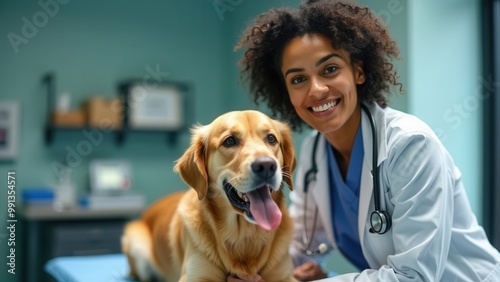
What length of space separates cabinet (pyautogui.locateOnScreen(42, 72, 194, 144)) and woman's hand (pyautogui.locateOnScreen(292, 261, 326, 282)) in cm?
270

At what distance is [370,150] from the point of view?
157 centimetres

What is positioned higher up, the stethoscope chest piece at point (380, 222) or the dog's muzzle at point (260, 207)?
the dog's muzzle at point (260, 207)

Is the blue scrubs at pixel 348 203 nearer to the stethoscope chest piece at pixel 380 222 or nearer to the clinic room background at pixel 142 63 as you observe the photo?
the stethoscope chest piece at pixel 380 222

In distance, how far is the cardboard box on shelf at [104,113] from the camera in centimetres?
405

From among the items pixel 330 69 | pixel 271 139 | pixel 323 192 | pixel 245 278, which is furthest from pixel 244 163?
pixel 323 192

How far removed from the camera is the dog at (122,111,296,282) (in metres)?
1.35

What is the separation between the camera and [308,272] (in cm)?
191

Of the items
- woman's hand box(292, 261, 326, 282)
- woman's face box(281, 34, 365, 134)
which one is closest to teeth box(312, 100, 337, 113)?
woman's face box(281, 34, 365, 134)

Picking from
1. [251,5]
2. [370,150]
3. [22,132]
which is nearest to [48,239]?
[22,132]

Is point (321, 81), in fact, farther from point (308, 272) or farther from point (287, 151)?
point (308, 272)

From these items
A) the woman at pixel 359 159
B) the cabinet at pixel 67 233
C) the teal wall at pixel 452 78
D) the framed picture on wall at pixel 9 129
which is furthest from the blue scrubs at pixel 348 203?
the framed picture on wall at pixel 9 129

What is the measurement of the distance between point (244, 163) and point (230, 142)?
14 centimetres

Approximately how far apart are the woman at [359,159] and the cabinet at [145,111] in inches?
98.6

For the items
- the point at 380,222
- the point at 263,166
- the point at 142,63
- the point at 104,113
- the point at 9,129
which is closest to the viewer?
the point at 263,166
